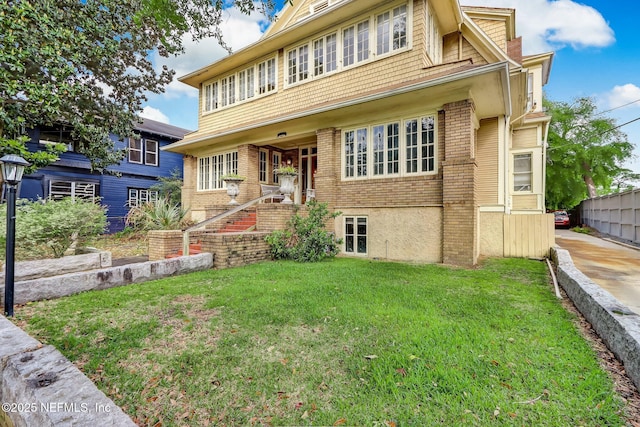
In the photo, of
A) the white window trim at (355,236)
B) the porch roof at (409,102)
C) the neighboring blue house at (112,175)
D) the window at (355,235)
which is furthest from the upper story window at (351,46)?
the neighboring blue house at (112,175)

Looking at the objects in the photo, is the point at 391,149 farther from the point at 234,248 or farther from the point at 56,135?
the point at 56,135

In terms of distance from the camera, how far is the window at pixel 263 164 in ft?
37.0

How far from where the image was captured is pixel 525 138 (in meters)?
11.1

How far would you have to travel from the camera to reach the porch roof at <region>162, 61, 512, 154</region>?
20.0 feet

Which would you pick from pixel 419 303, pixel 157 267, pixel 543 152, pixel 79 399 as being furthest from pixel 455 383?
pixel 543 152

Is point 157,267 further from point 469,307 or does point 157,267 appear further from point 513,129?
point 513,129

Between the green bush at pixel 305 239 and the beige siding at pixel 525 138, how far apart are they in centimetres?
850

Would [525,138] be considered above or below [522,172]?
above

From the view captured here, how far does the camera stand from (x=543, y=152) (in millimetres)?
10508

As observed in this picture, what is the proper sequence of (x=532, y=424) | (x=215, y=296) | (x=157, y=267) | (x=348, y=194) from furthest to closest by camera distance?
(x=348, y=194) → (x=157, y=267) → (x=215, y=296) → (x=532, y=424)

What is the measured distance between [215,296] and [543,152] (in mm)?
11982

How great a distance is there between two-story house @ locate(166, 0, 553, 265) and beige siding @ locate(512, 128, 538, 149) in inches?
1.5

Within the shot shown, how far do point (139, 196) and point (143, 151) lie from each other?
2.75 metres

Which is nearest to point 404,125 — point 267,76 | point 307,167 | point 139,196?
point 307,167
